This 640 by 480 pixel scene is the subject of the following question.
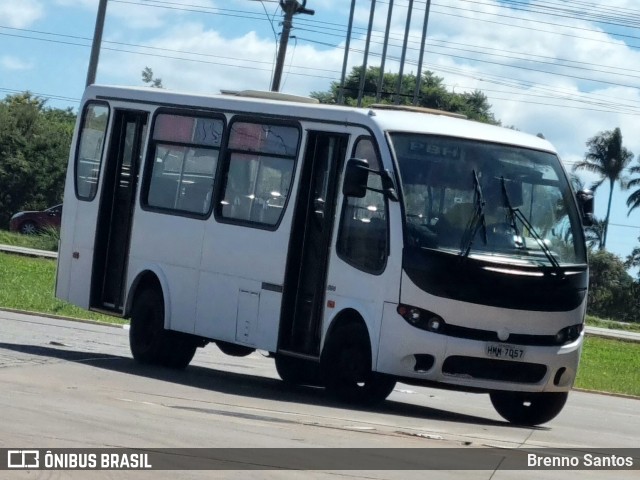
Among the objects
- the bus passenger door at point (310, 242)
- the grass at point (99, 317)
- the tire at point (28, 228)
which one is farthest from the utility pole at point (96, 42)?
the tire at point (28, 228)

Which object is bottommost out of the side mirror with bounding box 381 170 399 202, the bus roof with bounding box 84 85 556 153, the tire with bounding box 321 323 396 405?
the tire with bounding box 321 323 396 405

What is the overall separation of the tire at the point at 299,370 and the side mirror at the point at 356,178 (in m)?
3.78

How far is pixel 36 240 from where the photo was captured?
5866cm

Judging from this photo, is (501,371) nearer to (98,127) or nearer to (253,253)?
(253,253)

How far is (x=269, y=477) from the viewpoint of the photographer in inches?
363

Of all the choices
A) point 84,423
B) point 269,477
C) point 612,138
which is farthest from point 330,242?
point 612,138

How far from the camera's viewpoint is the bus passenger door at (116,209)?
735 inches

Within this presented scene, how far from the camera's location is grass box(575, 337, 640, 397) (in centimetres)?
2467

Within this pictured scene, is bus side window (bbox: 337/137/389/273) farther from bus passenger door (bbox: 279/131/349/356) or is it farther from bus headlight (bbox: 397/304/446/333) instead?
bus headlight (bbox: 397/304/446/333)

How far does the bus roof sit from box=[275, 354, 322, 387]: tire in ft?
10.0

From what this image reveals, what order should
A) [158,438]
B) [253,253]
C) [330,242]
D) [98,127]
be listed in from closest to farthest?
[158,438]
[330,242]
[253,253]
[98,127]

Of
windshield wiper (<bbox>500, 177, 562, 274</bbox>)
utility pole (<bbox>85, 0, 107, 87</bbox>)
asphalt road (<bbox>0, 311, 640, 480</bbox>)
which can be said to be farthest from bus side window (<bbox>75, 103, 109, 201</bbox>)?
utility pole (<bbox>85, 0, 107, 87</bbox>)

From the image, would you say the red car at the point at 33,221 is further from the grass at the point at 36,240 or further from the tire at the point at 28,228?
the grass at the point at 36,240

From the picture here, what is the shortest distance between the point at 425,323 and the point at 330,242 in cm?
155
